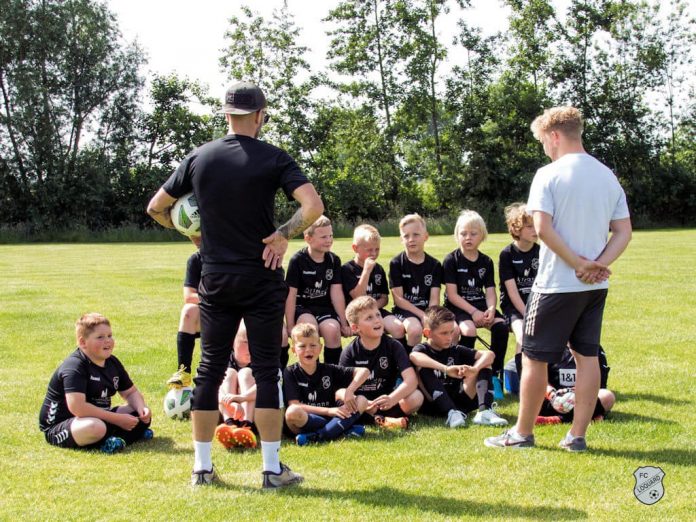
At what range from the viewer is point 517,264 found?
7387 mm

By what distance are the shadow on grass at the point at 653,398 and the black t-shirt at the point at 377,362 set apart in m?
2.00

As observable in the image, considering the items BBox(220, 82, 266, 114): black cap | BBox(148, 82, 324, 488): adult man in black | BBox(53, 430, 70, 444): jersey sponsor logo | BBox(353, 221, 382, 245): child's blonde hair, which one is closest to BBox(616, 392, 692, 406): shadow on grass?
BBox(353, 221, 382, 245): child's blonde hair

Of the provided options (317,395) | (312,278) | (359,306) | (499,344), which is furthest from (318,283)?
(499,344)

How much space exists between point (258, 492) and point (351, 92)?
4643 cm

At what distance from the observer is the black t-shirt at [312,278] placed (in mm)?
7258

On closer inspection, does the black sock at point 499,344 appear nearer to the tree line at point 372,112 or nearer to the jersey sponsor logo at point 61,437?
the jersey sponsor logo at point 61,437

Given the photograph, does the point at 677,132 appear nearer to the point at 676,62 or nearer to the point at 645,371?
the point at 676,62

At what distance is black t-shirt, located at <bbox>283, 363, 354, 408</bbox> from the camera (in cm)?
608

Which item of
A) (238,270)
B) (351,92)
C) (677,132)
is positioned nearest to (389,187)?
(351,92)

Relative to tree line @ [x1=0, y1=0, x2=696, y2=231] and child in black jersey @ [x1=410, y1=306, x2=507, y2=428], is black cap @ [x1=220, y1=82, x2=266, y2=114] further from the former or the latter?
tree line @ [x1=0, y1=0, x2=696, y2=231]

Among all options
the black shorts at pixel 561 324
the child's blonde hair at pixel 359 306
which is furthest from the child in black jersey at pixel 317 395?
the black shorts at pixel 561 324

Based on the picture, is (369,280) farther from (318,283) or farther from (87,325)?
(87,325)

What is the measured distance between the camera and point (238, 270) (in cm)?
452

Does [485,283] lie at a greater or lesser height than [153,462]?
greater
